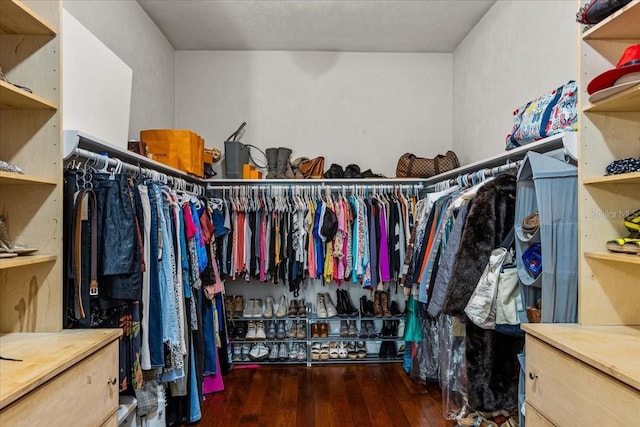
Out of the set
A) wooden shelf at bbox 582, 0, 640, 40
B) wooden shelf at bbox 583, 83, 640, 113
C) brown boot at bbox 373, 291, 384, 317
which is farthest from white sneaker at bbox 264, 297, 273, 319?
wooden shelf at bbox 582, 0, 640, 40

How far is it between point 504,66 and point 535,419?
2352 millimetres

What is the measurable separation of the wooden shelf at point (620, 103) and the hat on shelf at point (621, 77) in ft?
0.05

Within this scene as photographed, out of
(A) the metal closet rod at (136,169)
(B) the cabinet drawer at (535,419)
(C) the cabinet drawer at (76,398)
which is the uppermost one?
(A) the metal closet rod at (136,169)

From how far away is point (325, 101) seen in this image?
372 cm

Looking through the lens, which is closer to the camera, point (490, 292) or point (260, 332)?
point (490, 292)

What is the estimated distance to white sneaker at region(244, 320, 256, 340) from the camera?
3.36 metres

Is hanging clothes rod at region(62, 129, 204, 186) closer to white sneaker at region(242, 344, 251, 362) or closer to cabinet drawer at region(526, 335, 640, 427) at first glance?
white sneaker at region(242, 344, 251, 362)

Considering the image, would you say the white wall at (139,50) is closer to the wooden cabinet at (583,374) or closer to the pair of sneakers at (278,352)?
the pair of sneakers at (278,352)

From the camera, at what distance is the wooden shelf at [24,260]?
1.19 m

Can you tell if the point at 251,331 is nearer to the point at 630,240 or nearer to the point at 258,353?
the point at 258,353

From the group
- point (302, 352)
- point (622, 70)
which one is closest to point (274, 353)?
point (302, 352)

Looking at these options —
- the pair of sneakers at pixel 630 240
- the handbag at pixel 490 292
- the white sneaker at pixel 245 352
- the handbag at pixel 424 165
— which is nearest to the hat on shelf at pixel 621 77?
the pair of sneakers at pixel 630 240

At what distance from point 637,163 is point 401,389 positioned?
2208mm

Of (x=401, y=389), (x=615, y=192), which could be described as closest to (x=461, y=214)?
(x=615, y=192)
